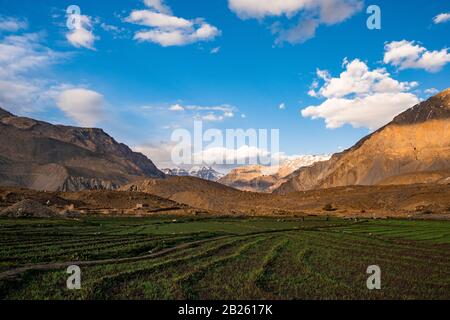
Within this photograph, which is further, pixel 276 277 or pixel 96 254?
pixel 96 254

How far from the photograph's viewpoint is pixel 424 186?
13812 cm

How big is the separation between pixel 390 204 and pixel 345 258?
109128 millimetres

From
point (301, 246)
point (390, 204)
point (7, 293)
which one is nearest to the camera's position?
point (7, 293)

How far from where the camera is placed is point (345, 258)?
96.6ft
